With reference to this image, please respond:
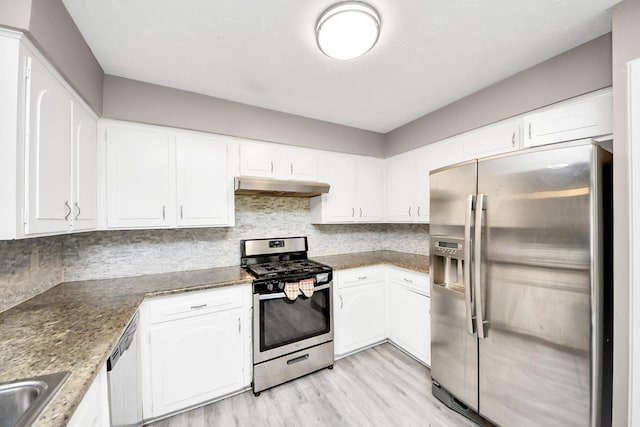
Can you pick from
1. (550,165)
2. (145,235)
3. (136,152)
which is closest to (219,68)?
(136,152)

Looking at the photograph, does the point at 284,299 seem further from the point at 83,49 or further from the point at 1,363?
the point at 83,49

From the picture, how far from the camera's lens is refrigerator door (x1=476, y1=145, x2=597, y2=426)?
4.06 ft

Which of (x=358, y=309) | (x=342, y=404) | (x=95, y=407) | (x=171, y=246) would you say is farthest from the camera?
(x=358, y=309)

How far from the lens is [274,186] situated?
2299mm

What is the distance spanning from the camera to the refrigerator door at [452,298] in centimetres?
167

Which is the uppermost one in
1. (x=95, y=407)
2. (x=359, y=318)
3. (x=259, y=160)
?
(x=259, y=160)

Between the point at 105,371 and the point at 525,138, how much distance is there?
9.28 feet

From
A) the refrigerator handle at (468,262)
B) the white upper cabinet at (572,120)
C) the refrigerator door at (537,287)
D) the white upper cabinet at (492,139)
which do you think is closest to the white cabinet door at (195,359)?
the refrigerator handle at (468,262)

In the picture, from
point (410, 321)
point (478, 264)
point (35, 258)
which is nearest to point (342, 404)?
point (410, 321)

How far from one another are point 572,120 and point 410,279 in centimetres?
167

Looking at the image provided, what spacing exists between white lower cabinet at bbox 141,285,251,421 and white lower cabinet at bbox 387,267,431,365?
4.91 ft

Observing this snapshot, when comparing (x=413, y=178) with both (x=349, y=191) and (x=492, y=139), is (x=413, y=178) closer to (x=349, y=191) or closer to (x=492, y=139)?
(x=349, y=191)

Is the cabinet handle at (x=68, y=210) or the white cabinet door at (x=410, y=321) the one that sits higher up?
the cabinet handle at (x=68, y=210)

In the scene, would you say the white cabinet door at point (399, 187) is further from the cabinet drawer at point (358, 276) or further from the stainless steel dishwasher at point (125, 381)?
the stainless steel dishwasher at point (125, 381)
